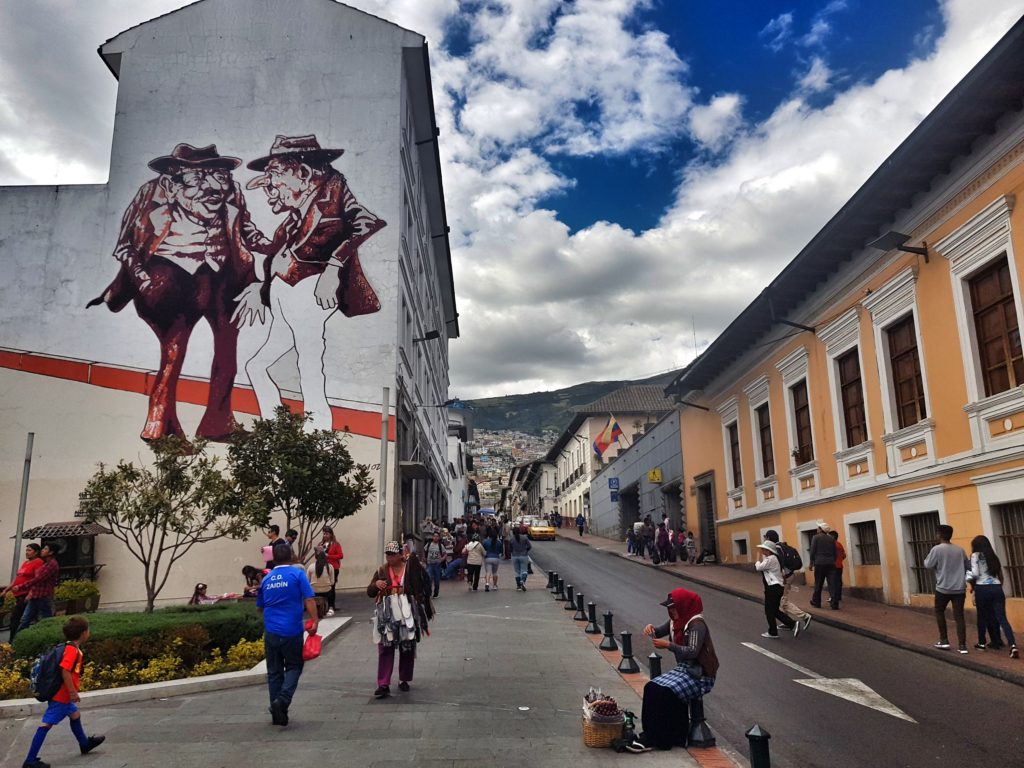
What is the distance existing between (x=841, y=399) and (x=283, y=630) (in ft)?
49.6

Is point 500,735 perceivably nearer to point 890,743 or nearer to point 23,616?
point 890,743

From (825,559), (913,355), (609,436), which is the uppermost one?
(609,436)

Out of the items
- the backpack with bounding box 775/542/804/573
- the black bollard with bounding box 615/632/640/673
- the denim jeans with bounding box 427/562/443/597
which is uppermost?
the backpack with bounding box 775/542/804/573

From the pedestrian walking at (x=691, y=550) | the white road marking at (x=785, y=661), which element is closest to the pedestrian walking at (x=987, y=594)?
the white road marking at (x=785, y=661)

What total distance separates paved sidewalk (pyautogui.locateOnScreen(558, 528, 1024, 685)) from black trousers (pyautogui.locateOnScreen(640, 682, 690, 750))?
491cm

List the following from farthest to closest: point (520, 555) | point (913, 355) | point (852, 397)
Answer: point (520, 555)
point (852, 397)
point (913, 355)

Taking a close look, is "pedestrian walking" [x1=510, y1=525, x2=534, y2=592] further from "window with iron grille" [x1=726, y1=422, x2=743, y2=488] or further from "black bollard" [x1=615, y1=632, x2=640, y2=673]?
"black bollard" [x1=615, y1=632, x2=640, y2=673]

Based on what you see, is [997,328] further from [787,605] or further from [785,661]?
[785,661]

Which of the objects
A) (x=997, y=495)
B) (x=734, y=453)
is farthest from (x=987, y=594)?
(x=734, y=453)

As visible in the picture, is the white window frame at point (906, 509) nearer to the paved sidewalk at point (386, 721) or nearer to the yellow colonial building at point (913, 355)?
the yellow colonial building at point (913, 355)

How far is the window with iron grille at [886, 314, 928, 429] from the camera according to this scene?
15.5 m

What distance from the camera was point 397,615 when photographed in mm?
8648

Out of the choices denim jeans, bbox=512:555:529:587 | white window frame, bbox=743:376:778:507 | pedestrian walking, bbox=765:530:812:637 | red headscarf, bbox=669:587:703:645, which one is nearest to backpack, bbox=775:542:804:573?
pedestrian walking, bbox=765:530:812:637

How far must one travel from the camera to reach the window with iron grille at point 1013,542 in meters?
12.2
